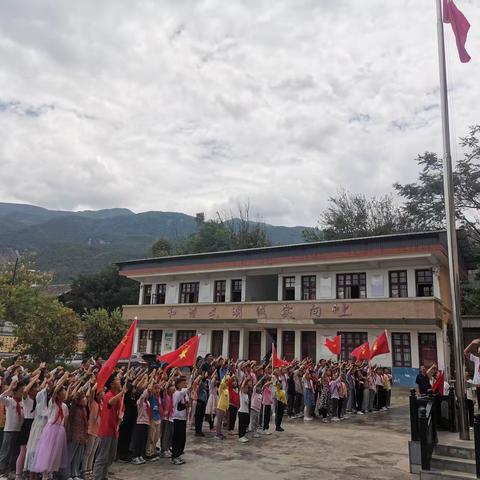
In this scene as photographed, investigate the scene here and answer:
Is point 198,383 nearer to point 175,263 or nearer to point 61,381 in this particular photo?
point 61,381

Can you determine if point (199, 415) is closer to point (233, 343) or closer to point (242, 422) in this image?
point (242, 422)

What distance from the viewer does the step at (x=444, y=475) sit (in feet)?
25.3

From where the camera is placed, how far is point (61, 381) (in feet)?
23.7

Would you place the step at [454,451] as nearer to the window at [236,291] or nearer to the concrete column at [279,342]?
the concrete column at [279,342]

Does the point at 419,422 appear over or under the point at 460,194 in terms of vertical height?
under

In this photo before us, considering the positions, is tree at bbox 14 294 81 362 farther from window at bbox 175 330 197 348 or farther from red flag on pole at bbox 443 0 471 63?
red flag on pole at bbox 443 0 471 63

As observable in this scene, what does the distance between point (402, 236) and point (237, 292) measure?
1174 cm

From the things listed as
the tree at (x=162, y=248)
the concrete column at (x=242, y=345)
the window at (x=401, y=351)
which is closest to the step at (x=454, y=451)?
the window at (x=401, y=351)

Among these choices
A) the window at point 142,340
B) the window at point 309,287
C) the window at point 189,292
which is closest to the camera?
the window at point 309,287

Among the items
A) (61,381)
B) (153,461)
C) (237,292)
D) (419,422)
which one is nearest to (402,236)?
(237,292)

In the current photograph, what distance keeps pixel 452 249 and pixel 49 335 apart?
816 inches

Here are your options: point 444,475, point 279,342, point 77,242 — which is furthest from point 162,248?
point 77,242

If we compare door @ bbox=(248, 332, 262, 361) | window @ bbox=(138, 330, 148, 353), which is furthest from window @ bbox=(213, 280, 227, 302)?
window @ bbox=(138, 330, 148, 353)

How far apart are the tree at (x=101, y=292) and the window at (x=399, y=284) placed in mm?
31685
